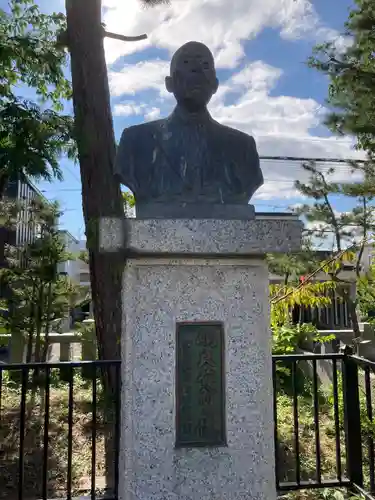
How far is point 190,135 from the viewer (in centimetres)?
243

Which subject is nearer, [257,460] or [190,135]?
[257,460]

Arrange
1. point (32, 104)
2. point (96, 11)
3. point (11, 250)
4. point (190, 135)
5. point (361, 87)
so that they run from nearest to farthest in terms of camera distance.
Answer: point (190, 135), point (32, 104), point (96, 11), point (361, 87), point (11, 250)

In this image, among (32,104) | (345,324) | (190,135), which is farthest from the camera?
(345,324)

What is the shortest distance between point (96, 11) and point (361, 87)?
4601 millimetres

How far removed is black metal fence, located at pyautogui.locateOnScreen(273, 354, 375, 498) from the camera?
10.3ft

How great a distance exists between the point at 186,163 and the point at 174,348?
96 centimetres

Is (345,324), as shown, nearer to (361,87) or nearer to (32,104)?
(361,87)

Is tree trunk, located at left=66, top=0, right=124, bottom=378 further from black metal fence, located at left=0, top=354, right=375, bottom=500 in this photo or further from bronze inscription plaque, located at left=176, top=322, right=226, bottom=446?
bronze inscription plaque, located at left=176, top=322, right=226, bottom=446

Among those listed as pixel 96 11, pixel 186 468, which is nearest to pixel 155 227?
pixel 186 468

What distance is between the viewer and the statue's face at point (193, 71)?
2.36 meters

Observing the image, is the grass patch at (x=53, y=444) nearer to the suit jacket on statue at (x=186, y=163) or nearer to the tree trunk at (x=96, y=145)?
the tree trunk at (x=96, y=145)

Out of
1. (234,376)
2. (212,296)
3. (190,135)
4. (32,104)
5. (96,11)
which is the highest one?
(96,11)

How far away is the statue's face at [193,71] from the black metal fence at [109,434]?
1.76 m

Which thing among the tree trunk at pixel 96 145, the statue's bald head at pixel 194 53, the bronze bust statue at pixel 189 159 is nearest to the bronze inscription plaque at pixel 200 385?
the bronze bust statue at pixel 189 159
